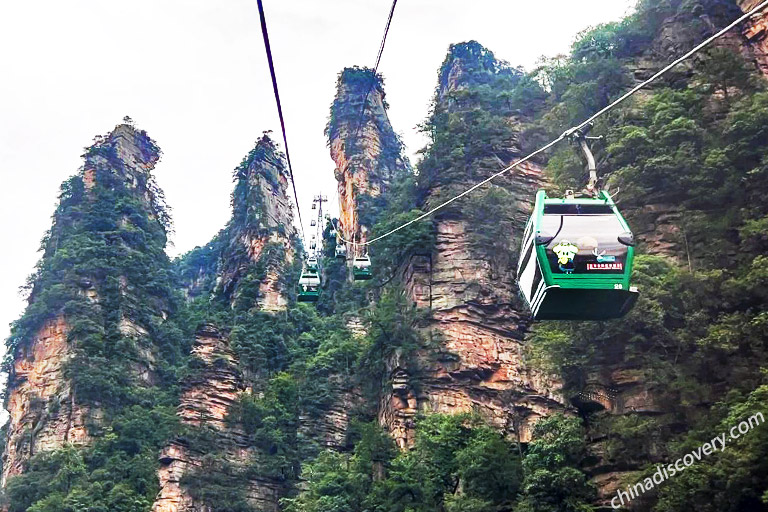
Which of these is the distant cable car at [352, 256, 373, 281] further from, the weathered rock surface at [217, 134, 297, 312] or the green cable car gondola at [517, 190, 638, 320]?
the weathered rock surface at [217, 134, 297, 312]

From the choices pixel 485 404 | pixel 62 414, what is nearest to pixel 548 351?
pixel 485 404

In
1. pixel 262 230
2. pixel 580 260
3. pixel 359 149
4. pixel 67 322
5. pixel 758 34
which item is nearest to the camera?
pixel 580 260

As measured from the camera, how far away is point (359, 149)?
43188mm

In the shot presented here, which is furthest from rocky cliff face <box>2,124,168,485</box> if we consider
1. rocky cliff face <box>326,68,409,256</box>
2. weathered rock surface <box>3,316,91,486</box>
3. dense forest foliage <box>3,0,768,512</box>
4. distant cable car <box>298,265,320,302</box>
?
distant cable car <box>298,265,320,302</box>

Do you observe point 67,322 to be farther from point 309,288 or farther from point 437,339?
point 309,288

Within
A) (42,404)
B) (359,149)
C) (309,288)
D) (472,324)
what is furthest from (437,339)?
(359,149)

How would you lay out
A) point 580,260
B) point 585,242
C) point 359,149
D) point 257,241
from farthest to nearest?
1. point 359,149
2. point 257,241
3. point 585,242
4. point 580,260

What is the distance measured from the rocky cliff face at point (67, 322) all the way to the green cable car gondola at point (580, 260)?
90.0 feet

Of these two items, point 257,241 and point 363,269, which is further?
point 257,241

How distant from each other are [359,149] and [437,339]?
66.8 ft

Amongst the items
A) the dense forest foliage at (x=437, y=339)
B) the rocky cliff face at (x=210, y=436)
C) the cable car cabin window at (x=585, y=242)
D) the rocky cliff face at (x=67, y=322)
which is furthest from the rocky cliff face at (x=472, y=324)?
the rocky cliff face at (x=67, y=322)

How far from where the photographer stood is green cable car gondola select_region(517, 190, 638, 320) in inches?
343

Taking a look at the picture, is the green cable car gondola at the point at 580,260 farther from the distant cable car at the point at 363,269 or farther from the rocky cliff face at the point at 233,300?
the rocky cliff face at the point at 233,300

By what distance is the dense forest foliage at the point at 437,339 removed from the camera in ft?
55.5
